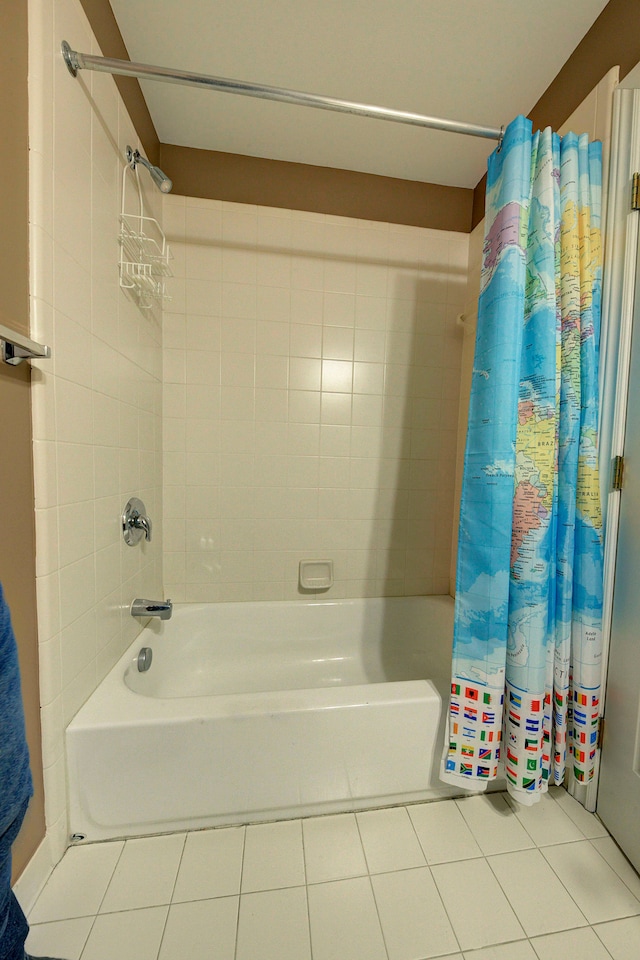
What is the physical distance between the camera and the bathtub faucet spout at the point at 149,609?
1.34 m

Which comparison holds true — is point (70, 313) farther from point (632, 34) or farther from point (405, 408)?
point (632, 34)

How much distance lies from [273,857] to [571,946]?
2.29ft

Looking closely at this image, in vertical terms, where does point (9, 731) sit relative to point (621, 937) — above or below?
above

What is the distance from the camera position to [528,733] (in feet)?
3.27

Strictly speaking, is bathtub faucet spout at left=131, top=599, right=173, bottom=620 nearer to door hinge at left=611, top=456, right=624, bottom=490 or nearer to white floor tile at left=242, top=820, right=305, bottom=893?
white floor tile at left=242, top=820, right=305, bottom=893

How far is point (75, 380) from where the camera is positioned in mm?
964

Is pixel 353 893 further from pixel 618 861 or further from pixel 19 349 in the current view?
pixel 19 349

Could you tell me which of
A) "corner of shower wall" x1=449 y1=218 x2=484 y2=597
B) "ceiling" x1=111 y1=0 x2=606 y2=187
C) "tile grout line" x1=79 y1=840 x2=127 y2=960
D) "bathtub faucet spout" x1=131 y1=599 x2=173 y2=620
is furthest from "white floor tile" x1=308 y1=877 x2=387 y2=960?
"ceiling" x1=111 y1=0 x2=606 y2=187

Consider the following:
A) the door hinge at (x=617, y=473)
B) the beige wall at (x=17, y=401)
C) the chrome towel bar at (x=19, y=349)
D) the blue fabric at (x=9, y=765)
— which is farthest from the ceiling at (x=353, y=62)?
the blue fabric at (x=9, y=765)

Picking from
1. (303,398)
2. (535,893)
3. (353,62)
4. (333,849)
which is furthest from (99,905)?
(353,62)

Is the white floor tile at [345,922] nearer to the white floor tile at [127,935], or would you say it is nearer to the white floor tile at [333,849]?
the white floor tile at [333,849]

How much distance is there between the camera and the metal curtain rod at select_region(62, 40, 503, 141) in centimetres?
89

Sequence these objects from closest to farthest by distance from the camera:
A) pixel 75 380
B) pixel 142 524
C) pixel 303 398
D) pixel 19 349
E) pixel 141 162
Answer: pixel 19 349 → pixel 75 380 → pixel 141 162 → pixel 142 524 → pixel 303 398

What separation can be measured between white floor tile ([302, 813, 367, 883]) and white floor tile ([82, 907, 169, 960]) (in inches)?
13.9
